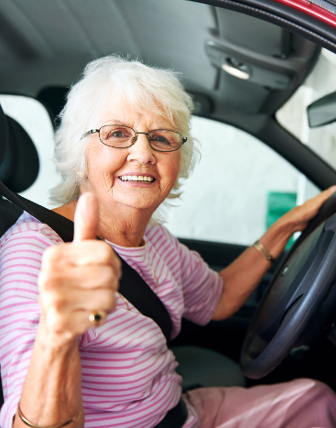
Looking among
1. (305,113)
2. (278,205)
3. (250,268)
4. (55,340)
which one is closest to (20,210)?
(55,340)

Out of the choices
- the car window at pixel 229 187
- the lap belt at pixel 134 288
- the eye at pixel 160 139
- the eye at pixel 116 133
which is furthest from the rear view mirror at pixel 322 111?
the car window at pixel 229 187

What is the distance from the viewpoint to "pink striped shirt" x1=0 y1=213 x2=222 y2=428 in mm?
735

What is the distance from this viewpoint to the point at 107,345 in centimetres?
91

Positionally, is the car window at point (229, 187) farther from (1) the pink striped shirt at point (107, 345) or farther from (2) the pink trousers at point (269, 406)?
(1) the pink striped shirt at point (107, 345)

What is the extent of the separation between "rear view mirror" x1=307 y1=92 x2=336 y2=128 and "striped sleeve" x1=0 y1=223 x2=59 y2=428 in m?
1.09

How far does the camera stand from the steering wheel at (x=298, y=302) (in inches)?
37.4

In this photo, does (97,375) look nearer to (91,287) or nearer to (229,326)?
(91,287)

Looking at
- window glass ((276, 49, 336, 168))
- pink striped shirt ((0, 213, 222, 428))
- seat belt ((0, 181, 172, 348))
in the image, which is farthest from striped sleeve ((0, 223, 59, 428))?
window glass ((276, 49, 336, 168))

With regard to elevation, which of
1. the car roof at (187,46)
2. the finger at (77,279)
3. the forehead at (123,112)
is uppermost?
the car roof at (187,46)

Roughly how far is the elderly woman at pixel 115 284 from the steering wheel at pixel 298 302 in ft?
0.56

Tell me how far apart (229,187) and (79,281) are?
18.9 ft

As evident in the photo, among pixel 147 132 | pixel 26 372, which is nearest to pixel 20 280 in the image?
pixel 26 372

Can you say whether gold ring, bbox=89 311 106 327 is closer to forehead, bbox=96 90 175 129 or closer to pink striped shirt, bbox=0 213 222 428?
pink striped shirt, bbox=0 213 222 428

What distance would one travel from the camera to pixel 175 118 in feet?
3.95
